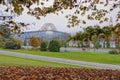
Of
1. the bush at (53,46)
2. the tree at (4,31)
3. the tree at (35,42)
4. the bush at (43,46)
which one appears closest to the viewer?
the tree at (4,31)

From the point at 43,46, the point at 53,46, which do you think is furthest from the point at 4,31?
the point at 43,46

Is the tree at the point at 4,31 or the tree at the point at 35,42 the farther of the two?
the tree at the point at 35,42

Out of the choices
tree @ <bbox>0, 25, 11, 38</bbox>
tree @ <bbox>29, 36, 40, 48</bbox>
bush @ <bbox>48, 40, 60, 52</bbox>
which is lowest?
tree @ <bbox>0, 25, 11, 38</bbox>

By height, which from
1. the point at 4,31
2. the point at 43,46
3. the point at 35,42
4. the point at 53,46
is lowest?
the point at 4,31

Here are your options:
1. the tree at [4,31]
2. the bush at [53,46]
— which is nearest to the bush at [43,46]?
the bush at [53,46]

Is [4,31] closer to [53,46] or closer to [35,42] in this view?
[53,46]

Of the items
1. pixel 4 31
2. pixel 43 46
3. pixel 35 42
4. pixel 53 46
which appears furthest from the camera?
pixel 35 42

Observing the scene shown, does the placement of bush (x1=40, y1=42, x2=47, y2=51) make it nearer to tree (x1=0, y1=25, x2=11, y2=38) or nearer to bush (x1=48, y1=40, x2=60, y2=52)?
bush (x1=48, y1=40, x2=60, y2=52)

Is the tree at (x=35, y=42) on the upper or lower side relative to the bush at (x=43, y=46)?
upper

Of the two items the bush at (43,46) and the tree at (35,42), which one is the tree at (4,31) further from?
the tree at (35,42)

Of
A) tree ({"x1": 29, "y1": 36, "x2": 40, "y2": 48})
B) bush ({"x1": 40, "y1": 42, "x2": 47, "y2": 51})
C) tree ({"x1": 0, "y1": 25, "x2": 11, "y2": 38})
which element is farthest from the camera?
tree ({"x1": 29, "y1": 36, "x2": 40, "y2": 48})

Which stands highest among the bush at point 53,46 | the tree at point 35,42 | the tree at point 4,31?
the tree at point 35,42

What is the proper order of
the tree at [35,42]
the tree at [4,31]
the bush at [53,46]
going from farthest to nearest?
the tree at [35,42] → the bush at [53,46] → the tree at [4,31]

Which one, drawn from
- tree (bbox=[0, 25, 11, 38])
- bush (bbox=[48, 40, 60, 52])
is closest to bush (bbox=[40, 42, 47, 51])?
bush (bbox=[48, 40, 60, 52])
